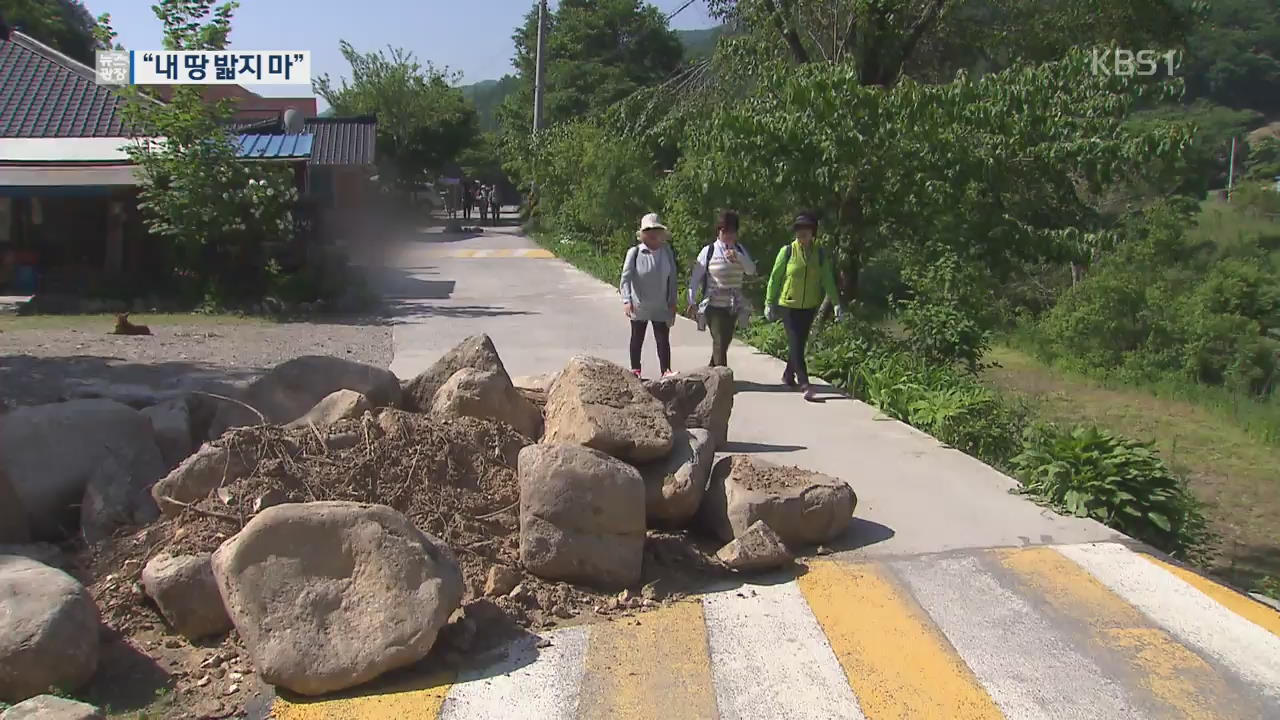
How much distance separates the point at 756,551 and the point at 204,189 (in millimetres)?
13498

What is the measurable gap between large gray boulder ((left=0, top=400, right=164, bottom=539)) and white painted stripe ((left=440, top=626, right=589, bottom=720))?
2.29m

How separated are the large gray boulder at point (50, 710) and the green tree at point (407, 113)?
43130 mm

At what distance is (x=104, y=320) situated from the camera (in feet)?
51.3

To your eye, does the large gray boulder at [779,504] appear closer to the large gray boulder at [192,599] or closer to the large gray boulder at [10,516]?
the large gray boulder at [192,599]

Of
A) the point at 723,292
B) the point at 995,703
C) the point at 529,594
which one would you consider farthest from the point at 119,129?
the point at 995,703

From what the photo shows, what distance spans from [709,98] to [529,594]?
1503 cm

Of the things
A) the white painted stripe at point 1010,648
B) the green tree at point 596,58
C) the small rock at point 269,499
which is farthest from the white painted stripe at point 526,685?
the green tree at point 596,58

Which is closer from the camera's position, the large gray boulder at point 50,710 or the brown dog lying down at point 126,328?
the large gray boulder at point 50,710

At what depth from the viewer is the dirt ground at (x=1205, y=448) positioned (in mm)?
7930

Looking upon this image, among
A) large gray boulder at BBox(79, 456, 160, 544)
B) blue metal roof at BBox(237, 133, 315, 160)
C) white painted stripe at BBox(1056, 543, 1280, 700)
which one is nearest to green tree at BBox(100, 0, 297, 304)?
blue metal roof at BBox(237, 133, 315, 160)

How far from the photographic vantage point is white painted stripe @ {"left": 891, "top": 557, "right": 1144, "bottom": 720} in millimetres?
4145

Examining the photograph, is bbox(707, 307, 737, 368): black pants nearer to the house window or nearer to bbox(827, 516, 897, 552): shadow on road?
bbox(827, 516, 897, 552): shadow on road

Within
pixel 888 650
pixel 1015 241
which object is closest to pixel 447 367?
pixel 888 650

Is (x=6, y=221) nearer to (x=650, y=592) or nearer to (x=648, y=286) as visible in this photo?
(x=648, y=286)
